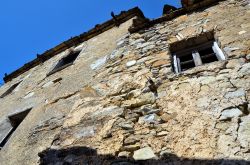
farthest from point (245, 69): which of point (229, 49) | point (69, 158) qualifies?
point (69, 158)

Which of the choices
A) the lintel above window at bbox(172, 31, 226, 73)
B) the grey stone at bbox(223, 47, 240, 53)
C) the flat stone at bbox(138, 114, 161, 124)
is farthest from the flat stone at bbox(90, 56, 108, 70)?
the grey stone at bbox(223, 47, 240, 53)

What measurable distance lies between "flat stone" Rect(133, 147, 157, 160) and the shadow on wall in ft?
0.15

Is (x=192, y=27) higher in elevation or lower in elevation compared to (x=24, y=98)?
higher

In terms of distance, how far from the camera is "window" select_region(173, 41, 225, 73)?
3678mm

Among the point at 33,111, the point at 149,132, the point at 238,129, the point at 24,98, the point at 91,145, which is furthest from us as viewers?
the point at 24,98

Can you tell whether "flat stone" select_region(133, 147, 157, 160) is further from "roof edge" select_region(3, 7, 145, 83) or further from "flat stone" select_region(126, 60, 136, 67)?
"roof edge" select_region(3, 7, 145, 83)

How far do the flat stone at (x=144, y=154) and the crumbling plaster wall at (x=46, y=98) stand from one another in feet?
4.91

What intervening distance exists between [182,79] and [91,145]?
1392 millimetres

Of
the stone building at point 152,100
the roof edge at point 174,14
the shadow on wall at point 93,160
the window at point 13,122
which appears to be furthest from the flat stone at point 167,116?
Answer: the window at point 13,122

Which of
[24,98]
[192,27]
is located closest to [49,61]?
[24,98]

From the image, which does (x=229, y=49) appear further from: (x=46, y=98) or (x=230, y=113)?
(x=46, y=98)

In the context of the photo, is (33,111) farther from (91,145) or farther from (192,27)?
(192,27)

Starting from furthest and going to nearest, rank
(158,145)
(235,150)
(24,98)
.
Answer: (24,98) → (158,145) → (235,150)

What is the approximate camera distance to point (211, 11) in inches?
185
